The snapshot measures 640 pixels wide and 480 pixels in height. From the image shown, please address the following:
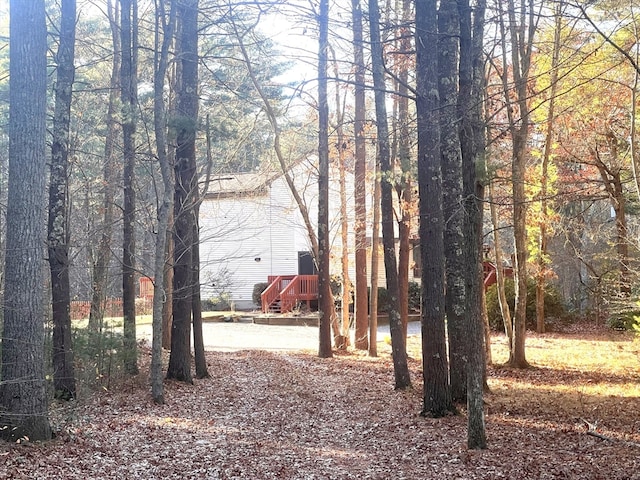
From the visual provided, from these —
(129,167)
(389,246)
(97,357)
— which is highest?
(129,167)

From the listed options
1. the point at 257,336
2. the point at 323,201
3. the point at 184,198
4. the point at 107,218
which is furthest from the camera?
the point at 257,336

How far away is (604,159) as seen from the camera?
71.8ft

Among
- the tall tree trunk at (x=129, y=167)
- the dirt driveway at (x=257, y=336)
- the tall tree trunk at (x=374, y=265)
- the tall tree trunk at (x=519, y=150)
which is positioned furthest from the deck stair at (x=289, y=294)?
the tall tree trunk at (x=129, y=167)

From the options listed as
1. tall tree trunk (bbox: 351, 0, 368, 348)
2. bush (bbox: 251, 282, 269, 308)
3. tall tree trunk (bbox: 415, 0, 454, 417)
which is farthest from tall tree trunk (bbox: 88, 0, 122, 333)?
bush (bbox: 251, 282, 269, 308)

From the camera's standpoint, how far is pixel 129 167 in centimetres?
1338

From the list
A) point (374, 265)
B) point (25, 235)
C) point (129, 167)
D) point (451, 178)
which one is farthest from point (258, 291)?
point (25, 235)

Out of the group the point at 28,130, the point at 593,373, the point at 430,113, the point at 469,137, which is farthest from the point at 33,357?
the point at 593,373

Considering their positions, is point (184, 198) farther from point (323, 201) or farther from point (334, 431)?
point (334, 431)

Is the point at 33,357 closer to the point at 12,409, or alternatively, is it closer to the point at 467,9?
the point at 12,409

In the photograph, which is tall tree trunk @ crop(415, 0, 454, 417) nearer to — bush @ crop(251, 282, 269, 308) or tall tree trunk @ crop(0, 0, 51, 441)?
tall tree trunk @ crop(0, 0, 51, 441)

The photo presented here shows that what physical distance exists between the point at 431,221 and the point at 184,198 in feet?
18.5

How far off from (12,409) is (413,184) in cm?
1269

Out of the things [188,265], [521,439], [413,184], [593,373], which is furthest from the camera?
[413,184]

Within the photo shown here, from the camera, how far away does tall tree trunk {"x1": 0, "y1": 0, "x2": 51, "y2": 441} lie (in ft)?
25.5
